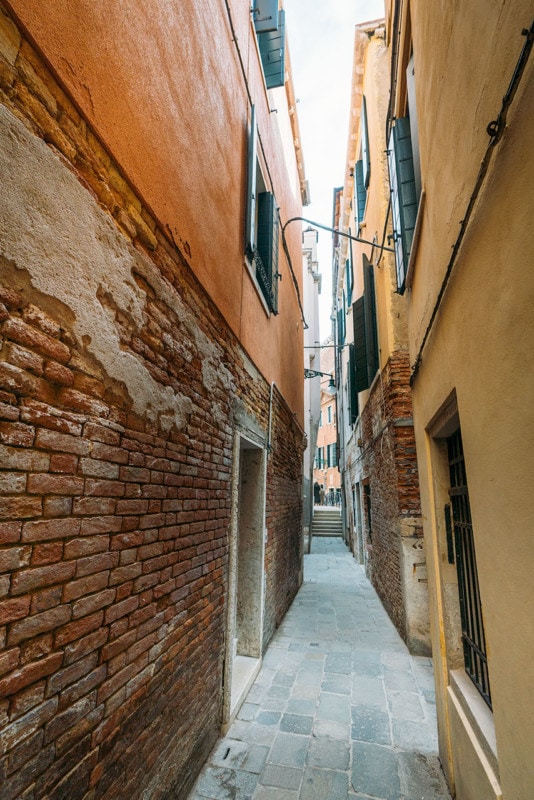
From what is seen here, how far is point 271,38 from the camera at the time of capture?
212 inches

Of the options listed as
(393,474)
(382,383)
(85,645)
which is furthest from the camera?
(382,383)

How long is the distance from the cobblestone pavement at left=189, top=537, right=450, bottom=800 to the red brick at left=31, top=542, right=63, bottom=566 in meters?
2.27

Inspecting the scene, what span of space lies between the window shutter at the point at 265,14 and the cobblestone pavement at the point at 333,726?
7684 mm

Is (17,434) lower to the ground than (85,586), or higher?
higher

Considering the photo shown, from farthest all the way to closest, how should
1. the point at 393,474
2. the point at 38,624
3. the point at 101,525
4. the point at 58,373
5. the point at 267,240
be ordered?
the point at 393,474, the point at 267,240, the point at 101,525, the point at 58,373, the point at 38,624

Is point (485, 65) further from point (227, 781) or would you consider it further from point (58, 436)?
point (227, 781)

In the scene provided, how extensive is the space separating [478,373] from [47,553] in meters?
1.87

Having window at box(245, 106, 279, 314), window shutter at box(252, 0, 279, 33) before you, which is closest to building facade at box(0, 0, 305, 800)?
window at box(245, 106, 279, 314)

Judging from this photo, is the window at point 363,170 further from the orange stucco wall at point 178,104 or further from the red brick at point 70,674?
the red brick at point 70,674

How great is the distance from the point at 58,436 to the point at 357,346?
21.7ft

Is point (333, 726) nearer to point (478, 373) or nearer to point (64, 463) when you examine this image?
point (478, 373)

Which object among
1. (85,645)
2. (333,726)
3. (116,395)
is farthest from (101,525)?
(333,726)

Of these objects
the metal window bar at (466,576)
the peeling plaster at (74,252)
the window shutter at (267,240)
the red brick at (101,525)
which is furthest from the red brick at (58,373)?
the window shutter at (267,240)

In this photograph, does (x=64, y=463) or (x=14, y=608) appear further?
(x=64, y=463)
